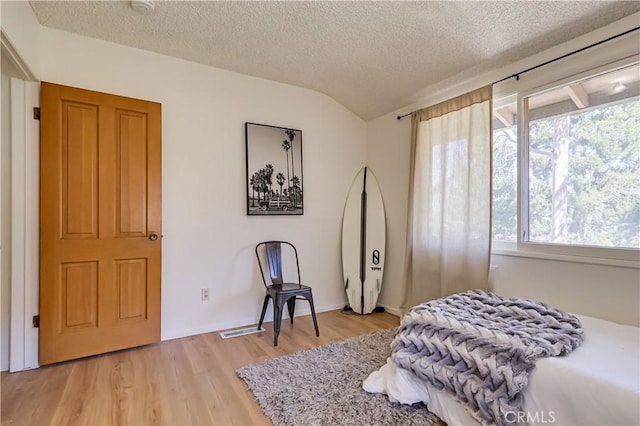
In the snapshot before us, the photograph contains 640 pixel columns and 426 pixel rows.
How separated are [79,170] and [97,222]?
39 centimetres

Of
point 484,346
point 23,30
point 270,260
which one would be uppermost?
point 23,30

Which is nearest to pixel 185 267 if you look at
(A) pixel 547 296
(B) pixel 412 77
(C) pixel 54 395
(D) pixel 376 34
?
(C) pixel 54 395

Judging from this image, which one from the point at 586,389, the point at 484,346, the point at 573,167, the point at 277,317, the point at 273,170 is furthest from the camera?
the point at 273,170

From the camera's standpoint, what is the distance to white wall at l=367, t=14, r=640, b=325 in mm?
1909

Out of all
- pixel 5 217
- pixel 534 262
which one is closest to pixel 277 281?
pixel 5 217

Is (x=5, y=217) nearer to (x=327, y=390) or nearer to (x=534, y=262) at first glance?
(x=327, y=390)

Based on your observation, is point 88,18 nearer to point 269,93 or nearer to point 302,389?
point 269,93

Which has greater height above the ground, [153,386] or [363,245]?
[363,245]

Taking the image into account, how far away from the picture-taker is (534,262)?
2.32 metres

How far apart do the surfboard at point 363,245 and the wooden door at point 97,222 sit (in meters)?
1.94

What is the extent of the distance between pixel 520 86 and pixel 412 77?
876 mm

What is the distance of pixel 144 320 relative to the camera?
8.20 ft

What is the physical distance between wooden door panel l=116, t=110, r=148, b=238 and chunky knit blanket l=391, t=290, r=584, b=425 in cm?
212

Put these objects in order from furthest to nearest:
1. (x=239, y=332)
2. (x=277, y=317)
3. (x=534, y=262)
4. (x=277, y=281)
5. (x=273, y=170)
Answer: (x=273, y=170) < (x=277, y=281) < (x=239, y=332) < (x=277, y=317) < (x=534, y=262)
